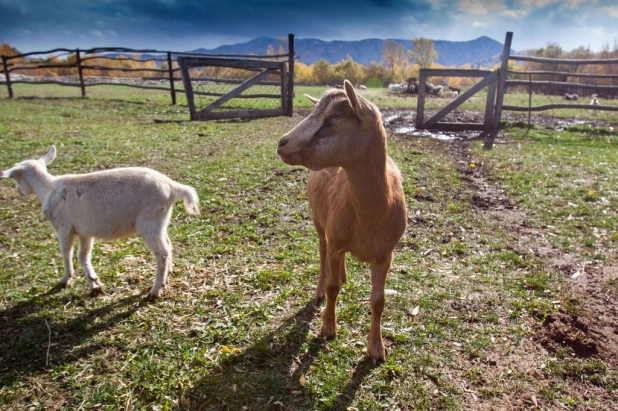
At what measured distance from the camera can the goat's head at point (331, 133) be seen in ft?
9.16

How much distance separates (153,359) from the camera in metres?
3.43

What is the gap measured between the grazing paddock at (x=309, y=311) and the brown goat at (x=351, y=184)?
1.72ft

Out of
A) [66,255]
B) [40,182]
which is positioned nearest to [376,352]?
[66,255]

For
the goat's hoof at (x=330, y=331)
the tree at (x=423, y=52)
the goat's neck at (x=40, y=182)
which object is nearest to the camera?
the goat's hoof at (x=330, y=331)

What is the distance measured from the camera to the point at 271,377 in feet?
10.8

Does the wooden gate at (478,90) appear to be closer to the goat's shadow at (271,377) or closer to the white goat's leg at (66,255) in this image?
the goat's shadow at (271,377)

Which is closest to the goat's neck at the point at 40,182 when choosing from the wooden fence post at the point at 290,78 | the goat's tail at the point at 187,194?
the goat's tail at the point at 187,194

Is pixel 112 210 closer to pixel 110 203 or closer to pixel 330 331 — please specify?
pixel 110 203

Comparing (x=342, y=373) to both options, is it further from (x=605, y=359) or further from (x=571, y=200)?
(x=571, y=200)

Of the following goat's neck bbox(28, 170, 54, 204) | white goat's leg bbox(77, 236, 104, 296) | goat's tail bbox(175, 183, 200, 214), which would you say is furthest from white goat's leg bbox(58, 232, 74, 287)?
goat's tail bbox(175, 183, 200, 214)

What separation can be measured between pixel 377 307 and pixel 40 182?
4.22 m

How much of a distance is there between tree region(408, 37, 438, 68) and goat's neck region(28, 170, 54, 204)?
5476 cm

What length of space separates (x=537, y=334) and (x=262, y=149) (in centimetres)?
778

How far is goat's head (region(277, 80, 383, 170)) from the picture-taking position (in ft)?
9.16
